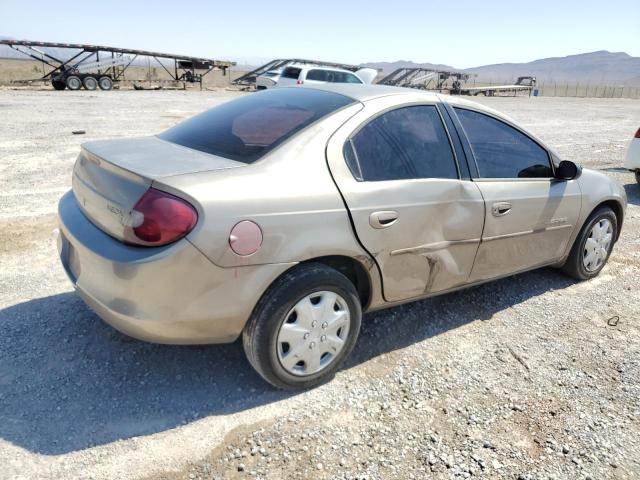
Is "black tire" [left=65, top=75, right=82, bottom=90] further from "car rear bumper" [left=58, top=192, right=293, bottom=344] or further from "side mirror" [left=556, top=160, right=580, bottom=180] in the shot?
"side mirror" [left=556, top=160, right=580, bottom=180]

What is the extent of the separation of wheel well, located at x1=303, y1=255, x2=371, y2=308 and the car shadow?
473mm

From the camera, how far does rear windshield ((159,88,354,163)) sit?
2.76 m

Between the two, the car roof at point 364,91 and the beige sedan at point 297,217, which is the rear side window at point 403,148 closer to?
the beige sedan at point 297,217

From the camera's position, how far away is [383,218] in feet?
9.15

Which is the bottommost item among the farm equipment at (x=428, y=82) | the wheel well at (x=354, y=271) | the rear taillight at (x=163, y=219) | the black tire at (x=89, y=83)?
the wheel well at (x=354, y=271)

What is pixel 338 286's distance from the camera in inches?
106

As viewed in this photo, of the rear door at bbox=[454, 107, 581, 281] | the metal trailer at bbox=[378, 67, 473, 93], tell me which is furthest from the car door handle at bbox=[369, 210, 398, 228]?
the metal trailer at bbox=[378, 67, 473, 93]

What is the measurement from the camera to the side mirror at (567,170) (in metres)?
3.86

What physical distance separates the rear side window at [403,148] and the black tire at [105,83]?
2735cm

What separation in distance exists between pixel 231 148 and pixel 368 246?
941mm

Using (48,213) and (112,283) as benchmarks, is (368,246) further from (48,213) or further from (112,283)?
(48,213)

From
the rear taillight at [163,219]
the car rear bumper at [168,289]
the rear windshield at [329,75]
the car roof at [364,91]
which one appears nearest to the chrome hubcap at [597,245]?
the car roof at [364,91]

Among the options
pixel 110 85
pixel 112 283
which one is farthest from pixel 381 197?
pixel 110 85

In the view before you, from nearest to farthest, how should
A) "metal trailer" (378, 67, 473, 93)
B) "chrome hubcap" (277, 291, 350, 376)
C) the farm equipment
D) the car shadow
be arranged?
the car shadow
"chrome hubcap" (277, 291, 350, 376)
the farm equipment
"metal trailer" (378, 67, 473, 93)
